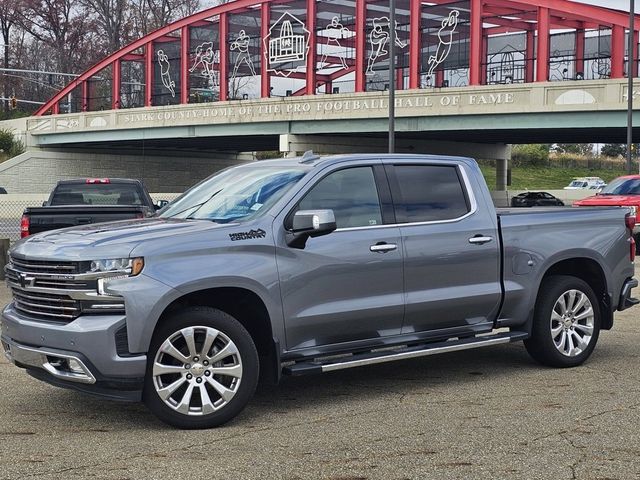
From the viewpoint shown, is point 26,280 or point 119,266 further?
point 26,280

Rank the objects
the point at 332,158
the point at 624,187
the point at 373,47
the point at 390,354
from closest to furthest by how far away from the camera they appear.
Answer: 1. the point at 390,354
2. the point at 332,158
3. the point at 624,187
4. the point at 373,47

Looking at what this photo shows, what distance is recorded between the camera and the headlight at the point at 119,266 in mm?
5809

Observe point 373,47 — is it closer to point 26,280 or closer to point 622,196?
point 622,196

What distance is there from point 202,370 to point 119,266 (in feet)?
2.76

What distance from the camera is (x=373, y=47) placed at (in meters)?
51.5

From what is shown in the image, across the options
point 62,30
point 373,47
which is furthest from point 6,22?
point 373,47

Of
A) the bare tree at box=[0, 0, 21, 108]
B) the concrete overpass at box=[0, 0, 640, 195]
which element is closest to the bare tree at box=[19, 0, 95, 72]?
the bare tree at box=[0, 0, 21, 108]

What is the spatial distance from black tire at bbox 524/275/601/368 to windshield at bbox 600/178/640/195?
1396 cm

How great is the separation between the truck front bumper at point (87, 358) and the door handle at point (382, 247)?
1.88m

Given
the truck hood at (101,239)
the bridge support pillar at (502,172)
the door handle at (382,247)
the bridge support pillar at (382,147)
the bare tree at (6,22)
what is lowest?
the door handle at (382,247)

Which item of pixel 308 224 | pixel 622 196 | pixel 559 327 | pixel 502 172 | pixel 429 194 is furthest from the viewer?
pixel 502 172

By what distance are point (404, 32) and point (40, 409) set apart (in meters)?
49.8

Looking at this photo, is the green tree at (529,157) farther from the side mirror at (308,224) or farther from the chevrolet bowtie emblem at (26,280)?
the chevrolet bowtie emblem at (26,280)

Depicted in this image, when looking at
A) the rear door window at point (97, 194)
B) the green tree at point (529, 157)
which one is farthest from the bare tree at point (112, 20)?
the rear door window at point (97, 194)
